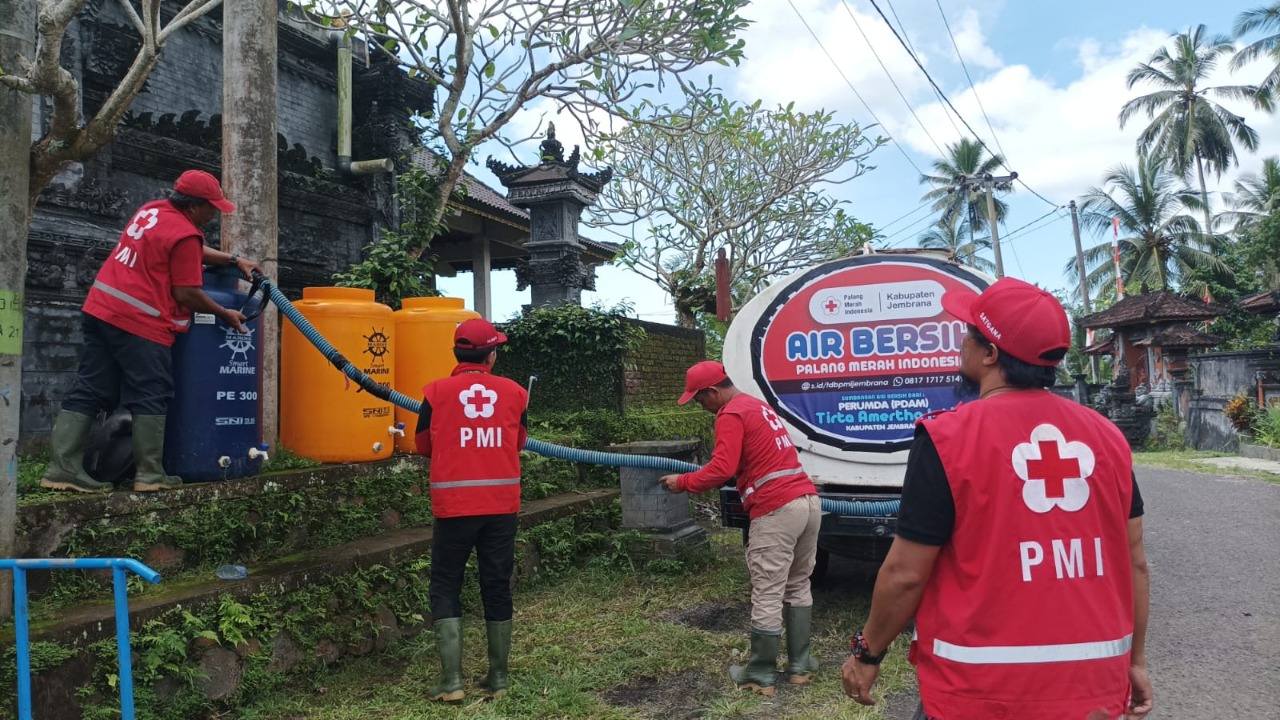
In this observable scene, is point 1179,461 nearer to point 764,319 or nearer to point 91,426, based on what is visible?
point 764,319

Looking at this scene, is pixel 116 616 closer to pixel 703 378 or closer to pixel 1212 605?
pixel 703 378

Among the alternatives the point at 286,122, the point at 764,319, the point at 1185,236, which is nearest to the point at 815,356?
the point at 764,319

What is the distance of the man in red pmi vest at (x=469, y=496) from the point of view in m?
4.07

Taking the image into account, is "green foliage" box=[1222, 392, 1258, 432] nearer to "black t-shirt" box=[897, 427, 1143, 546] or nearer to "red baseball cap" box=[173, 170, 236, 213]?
"black t-shirt" box=[897, 427, 1143, 546]

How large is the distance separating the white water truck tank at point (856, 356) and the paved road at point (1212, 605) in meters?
1.50

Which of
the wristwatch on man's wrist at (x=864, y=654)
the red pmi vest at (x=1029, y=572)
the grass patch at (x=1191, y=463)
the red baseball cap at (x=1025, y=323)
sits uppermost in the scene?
the red baseball cap at (x=1025, y=323)

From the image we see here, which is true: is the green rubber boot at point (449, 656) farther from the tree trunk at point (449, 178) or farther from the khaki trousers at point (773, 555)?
the tree trunk at point (449, 178)

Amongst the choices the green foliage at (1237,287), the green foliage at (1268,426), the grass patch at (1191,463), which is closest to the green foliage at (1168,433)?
the grass patch at (1191,463)

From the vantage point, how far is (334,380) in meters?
4.83

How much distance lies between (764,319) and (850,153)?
39.8ft

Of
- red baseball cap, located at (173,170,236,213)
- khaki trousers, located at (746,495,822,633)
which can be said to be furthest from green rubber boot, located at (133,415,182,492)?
khaki trousers, located at (746,495,822,633)

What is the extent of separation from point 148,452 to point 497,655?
1.86 meters

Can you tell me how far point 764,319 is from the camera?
5.56 m

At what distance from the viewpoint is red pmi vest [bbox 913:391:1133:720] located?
1.82m
